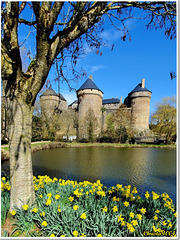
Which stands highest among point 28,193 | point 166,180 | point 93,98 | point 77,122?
point 93,98

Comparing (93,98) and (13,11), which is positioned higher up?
(93,98)

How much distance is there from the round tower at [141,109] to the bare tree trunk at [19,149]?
88.8ft

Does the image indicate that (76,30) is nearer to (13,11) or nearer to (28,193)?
(13,11)

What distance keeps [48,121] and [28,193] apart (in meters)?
18.9

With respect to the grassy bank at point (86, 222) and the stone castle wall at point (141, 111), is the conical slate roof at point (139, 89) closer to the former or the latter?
the stone castle wall at point (141, 111)

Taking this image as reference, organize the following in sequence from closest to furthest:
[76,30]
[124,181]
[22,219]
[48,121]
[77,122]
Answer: [22,219], [76,30], [124,181], [48,121], [77,122]

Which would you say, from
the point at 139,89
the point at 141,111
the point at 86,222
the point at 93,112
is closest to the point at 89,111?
the point at 93,112

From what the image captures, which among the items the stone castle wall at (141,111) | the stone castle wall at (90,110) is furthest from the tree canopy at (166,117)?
the stone castle wall at (90,110)

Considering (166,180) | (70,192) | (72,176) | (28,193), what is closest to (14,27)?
(28,193)

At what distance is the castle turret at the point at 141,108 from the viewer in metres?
27.1

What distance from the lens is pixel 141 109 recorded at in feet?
89.9

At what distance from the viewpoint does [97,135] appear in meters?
24.1

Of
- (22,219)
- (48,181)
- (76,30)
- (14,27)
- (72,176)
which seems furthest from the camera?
(72,176)

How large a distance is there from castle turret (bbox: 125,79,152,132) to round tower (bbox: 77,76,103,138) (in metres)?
7.39
